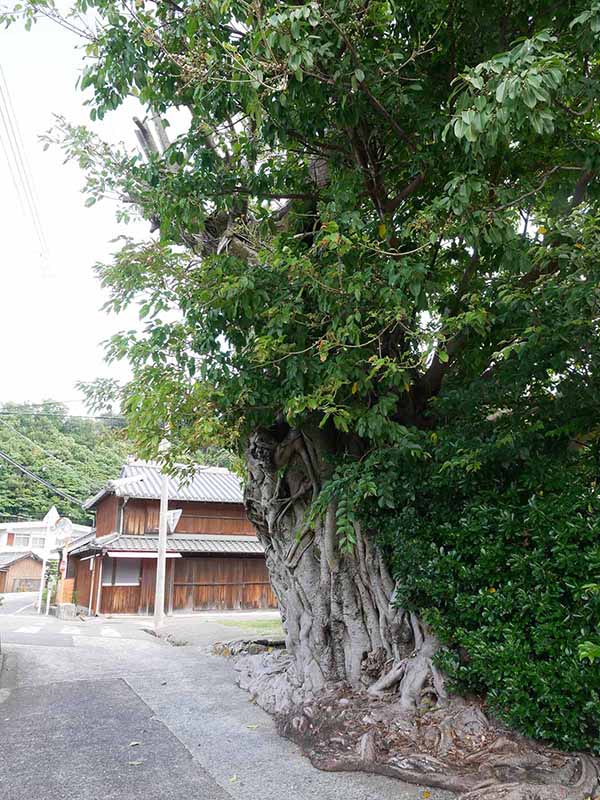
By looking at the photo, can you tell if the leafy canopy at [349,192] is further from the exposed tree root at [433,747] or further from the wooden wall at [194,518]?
the wooden wall at [194,518]

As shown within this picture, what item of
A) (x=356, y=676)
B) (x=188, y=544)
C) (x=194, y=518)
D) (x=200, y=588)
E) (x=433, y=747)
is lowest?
(x=433, y=747)

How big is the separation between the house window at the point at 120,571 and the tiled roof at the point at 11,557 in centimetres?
2436

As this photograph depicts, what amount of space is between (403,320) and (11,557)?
1830 inches

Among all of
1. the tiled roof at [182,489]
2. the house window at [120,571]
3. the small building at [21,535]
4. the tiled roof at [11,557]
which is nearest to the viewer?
the house window at [120,571]

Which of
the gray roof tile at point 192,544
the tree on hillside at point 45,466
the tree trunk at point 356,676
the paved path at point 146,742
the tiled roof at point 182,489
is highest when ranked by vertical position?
the tree on hillside at point 45,466

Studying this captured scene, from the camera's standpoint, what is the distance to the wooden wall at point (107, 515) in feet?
75.1

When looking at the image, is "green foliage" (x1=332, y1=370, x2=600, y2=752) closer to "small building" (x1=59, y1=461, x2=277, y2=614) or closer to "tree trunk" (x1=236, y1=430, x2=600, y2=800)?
"tree trunk" (x1=236, y1=430, x2=600, y2=800)

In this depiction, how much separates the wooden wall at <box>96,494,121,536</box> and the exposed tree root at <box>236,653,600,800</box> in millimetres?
18147

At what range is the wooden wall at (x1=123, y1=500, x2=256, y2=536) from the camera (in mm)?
22500

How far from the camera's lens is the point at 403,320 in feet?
17.1

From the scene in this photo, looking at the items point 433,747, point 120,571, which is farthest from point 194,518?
point 433,747

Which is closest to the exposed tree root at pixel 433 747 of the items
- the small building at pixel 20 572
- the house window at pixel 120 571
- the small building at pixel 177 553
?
the small building at pixel 177 553

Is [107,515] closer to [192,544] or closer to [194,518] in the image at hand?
[194,518]

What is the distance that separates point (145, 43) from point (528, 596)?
17.3 ft
